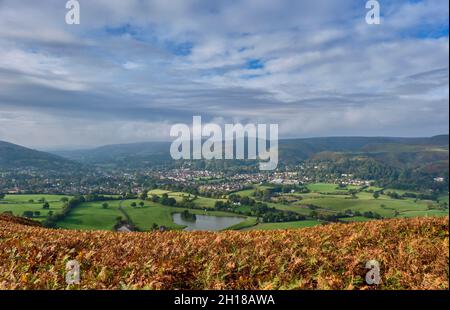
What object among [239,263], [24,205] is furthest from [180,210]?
[239,263]

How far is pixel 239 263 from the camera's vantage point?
8414 mm

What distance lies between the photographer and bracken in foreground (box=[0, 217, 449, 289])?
7402 mm

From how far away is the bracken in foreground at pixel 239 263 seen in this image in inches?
291

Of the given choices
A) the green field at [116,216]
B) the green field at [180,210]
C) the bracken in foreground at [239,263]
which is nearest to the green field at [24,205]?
the green field at [180,210]

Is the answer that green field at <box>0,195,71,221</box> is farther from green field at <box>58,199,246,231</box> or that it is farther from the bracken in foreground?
the bracken in foreground

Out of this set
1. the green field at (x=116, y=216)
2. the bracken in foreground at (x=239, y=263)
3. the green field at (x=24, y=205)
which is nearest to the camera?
the bracken in foreground at (x=239, y=263)

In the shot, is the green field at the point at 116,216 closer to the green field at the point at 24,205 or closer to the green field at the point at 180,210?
the green field at the point at 180,210

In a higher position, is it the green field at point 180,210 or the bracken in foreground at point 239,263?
the bracken in foreground at point 239,263

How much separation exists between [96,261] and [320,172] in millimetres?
176844

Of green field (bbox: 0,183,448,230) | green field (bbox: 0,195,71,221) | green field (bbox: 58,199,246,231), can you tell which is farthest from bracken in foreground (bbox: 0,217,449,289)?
green field (bbox: 0,195,71,221)

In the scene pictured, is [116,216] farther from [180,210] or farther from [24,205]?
[24,205]

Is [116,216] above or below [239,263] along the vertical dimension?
below
